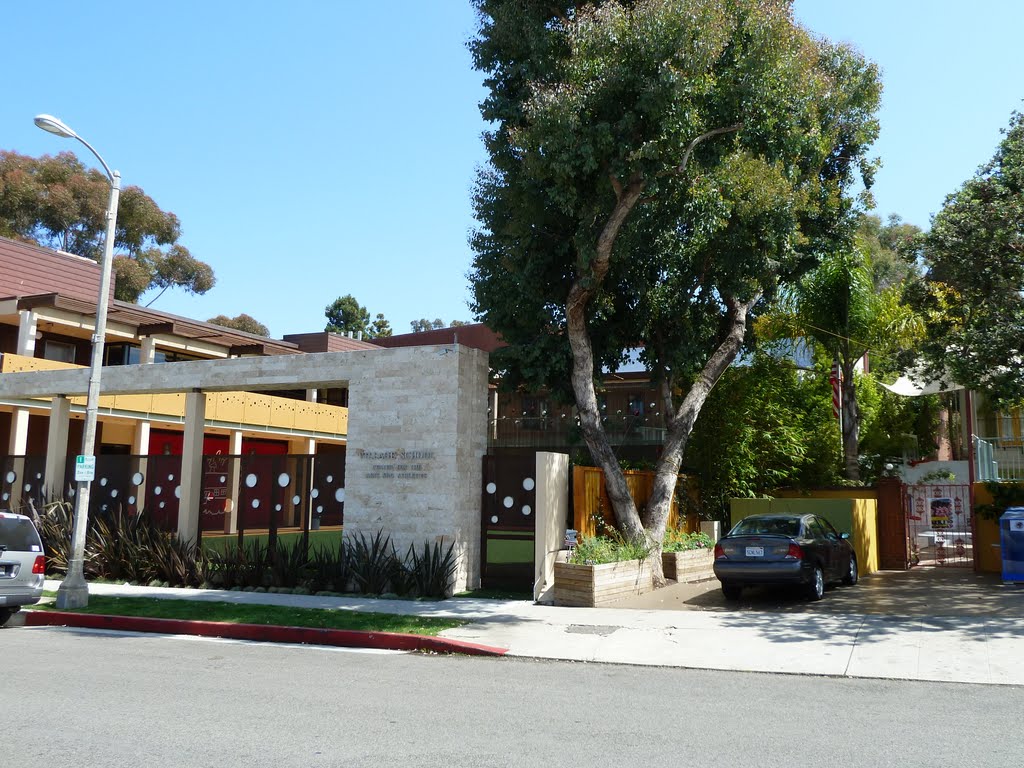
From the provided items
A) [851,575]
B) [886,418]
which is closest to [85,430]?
[851,575]

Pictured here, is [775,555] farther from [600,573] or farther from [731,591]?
[600,573]

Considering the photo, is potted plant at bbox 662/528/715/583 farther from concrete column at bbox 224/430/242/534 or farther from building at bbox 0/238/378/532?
concrete column at bbox 224/430/242/534

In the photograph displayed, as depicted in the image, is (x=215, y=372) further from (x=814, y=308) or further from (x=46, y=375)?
(x=814, y=308)

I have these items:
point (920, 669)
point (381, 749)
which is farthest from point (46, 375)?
point (920, 669)

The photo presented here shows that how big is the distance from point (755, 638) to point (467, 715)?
17.2 feet

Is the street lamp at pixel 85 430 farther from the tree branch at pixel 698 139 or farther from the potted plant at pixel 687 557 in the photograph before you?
the potted plant at pixel 687 557

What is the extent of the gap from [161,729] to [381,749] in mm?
1828

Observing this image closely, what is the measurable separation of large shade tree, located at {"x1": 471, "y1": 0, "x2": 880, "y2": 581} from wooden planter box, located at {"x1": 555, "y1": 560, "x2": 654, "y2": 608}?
1.19 meters

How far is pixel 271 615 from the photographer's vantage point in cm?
1293

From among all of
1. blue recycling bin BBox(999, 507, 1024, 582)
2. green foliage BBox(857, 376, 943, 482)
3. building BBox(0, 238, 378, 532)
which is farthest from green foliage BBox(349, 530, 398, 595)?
green foliage BBox(857, 376, 943, 482)

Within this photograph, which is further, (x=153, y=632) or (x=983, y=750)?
(x=153, y=632)

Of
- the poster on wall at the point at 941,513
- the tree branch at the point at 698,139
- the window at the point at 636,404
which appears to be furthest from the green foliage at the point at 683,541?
the poster on wall at the point at 941,513

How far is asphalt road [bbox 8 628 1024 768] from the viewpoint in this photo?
5969 mm

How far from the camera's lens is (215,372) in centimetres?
1834
